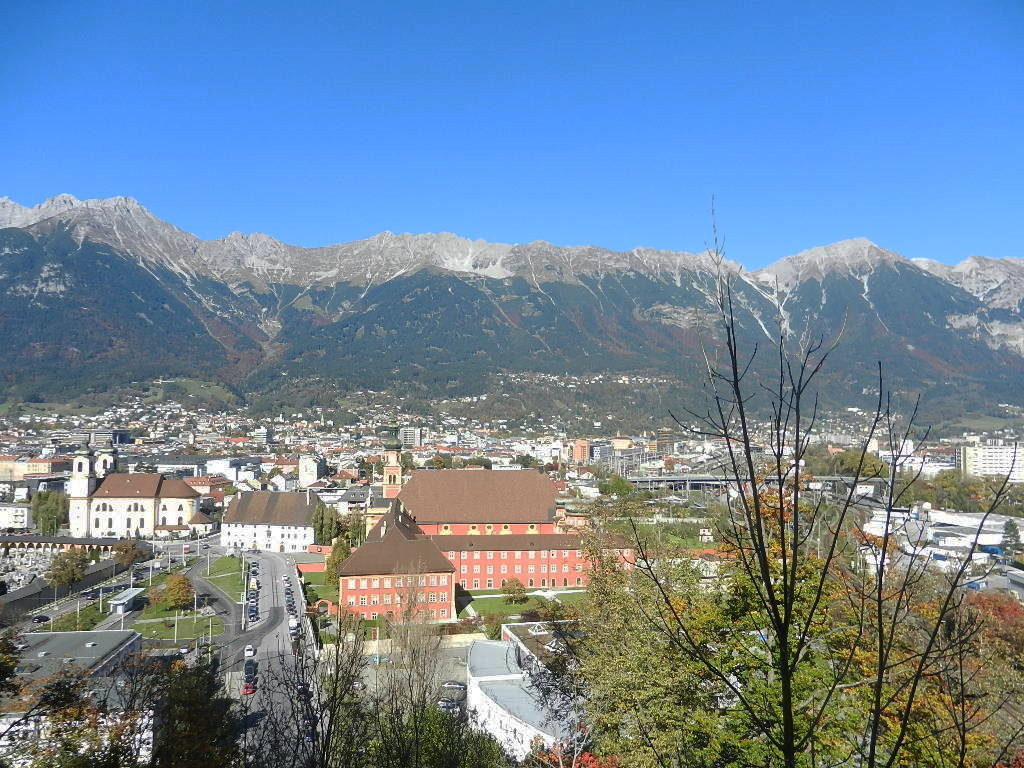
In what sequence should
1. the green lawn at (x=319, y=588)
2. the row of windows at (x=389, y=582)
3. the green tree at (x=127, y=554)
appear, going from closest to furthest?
the row of windows at (x=389, y=582)
the green lawn at (x=319, y=588)
the green tree at (x=127, y=554)

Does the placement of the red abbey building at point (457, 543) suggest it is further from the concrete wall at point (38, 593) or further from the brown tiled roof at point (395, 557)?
the concrete wall at point (38, 593)

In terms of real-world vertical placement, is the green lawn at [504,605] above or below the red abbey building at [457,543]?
below

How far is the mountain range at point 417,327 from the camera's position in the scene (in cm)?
13362

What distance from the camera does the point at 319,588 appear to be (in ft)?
92.3

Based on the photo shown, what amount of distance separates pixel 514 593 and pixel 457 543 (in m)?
3.61

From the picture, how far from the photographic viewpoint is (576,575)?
28312 millimetres

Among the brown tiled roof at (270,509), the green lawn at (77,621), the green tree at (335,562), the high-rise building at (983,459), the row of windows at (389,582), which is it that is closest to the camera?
the green lawn at (77,621)

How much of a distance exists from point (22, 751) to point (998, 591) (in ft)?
83.9

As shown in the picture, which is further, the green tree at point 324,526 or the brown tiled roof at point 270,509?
the brown tiled roof at point 270,509

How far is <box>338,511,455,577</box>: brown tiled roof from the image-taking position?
2314 cm

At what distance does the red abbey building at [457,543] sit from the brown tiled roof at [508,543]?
A: 4 cm

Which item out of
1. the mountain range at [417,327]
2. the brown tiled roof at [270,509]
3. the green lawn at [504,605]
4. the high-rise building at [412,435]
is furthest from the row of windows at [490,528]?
the mountain range at [417,327]

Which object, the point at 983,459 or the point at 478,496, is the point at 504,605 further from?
the point at 983,459

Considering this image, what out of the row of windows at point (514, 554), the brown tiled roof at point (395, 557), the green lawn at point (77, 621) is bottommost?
the green lawn at point (77, 621)
